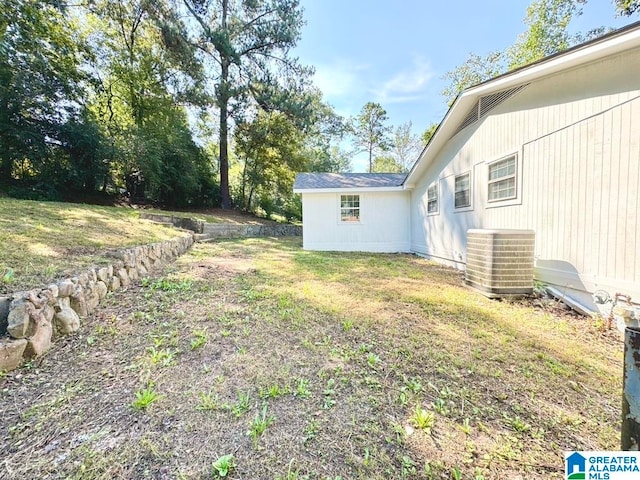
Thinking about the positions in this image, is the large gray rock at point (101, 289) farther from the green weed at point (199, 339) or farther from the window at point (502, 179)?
the window at point (502, 179)

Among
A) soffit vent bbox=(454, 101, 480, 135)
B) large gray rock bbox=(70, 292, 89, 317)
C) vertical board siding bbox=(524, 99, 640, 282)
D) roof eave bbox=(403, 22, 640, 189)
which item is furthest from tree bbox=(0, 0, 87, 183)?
vertical board siding bbox=(524, 99, 640, 282)

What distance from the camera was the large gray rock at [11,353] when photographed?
207 cm

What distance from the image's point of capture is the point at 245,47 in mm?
14680

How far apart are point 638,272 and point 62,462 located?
5.25 meters

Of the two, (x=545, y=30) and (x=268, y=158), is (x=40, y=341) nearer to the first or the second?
(x=268, y=158)

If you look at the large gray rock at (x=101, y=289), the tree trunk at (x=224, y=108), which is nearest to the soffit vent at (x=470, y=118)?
the large gray rock at (x=101, y=289)

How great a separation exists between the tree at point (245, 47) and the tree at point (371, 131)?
1335 centimetres

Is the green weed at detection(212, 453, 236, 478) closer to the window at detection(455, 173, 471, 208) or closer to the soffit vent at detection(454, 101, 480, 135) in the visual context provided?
the window at detection(455, 173, 471, 208)

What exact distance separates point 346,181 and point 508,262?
678 cm

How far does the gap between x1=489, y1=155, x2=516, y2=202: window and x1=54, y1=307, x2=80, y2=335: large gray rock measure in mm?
6584

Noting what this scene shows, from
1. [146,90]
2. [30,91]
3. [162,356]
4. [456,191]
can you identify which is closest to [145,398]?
[162,356]

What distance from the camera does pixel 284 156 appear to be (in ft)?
58.5

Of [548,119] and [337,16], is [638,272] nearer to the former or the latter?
[548,119]

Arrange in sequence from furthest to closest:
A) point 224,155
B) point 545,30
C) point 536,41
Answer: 1. point 536,41
2. point 545,30
3. point 224,155
